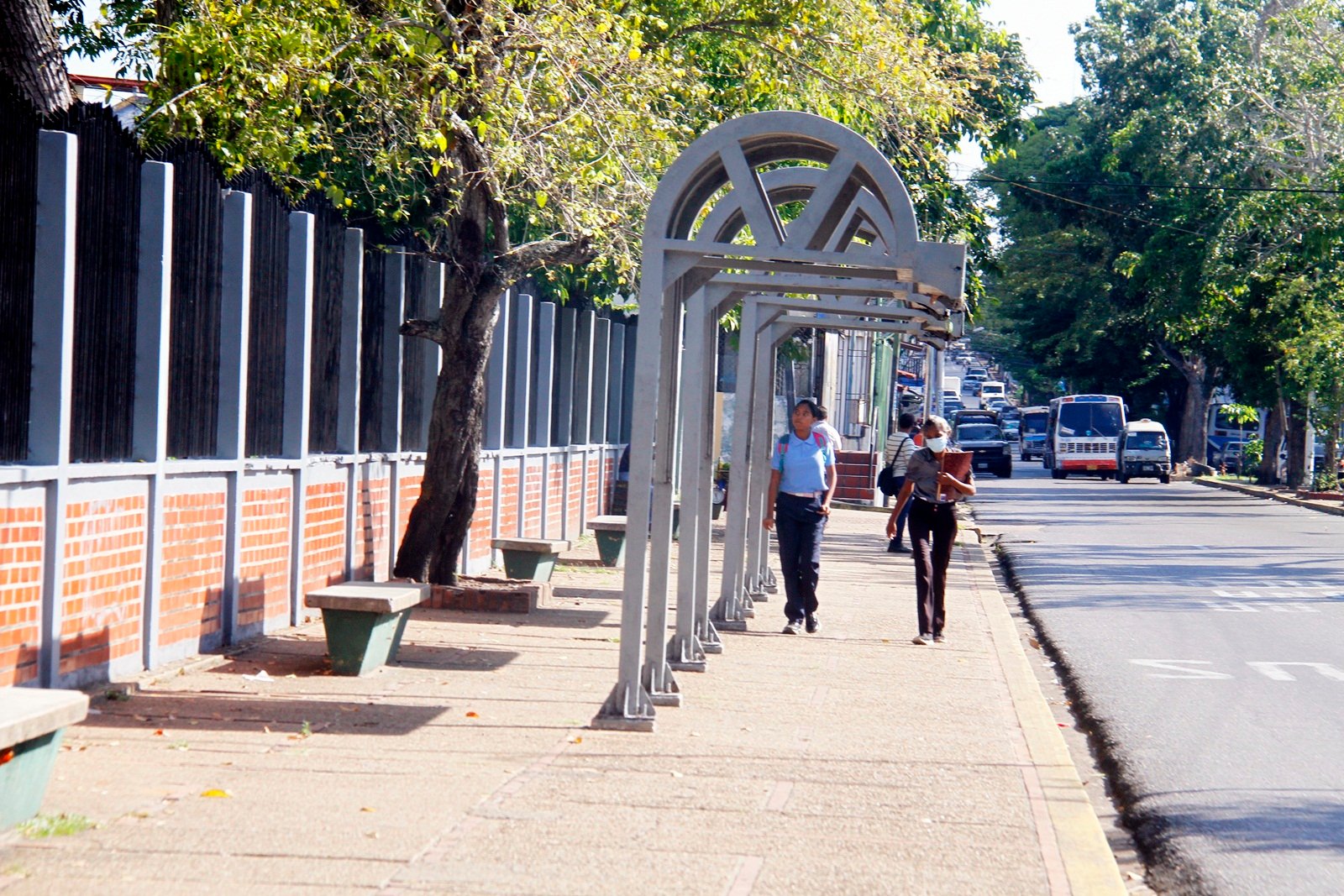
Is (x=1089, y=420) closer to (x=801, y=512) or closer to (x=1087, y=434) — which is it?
(x=1087, y=434)

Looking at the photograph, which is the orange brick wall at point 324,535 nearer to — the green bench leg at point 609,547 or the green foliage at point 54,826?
the green bench leg at point 609,547

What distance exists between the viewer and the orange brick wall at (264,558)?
1015cm

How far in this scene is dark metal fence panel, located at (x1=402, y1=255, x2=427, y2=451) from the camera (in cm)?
1359

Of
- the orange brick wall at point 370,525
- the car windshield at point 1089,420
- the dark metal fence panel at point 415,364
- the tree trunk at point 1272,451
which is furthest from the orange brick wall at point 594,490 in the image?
the car windshield at point 1089,420

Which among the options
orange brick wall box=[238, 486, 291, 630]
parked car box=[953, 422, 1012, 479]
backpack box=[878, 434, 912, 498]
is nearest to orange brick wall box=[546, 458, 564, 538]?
backpack box=[878, 434, 912, 498]

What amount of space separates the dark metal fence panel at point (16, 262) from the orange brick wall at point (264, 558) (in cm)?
262

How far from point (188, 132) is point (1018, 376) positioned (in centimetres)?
8337

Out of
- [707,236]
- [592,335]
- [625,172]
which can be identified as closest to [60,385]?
[707,236]

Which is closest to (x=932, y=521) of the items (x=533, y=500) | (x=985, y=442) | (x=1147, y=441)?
(x=533, y=500)

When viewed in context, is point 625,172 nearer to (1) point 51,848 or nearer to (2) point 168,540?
(2) point 168,540

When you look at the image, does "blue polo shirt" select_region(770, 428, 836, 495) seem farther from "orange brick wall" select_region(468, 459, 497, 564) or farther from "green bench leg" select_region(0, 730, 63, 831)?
"green bench leg" select_region(0, 730, 63, 831)

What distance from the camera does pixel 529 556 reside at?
14.2m

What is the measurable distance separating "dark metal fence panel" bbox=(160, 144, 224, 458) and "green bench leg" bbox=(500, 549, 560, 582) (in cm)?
478

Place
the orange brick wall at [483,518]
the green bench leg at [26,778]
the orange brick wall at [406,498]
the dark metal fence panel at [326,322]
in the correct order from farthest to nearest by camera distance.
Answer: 1. the orange brick wall at [483,518]
2. the orange brick wall at [406,498]
3. the dark metal fence panel at [326,322]
4. the green bench leg at [26,778]
